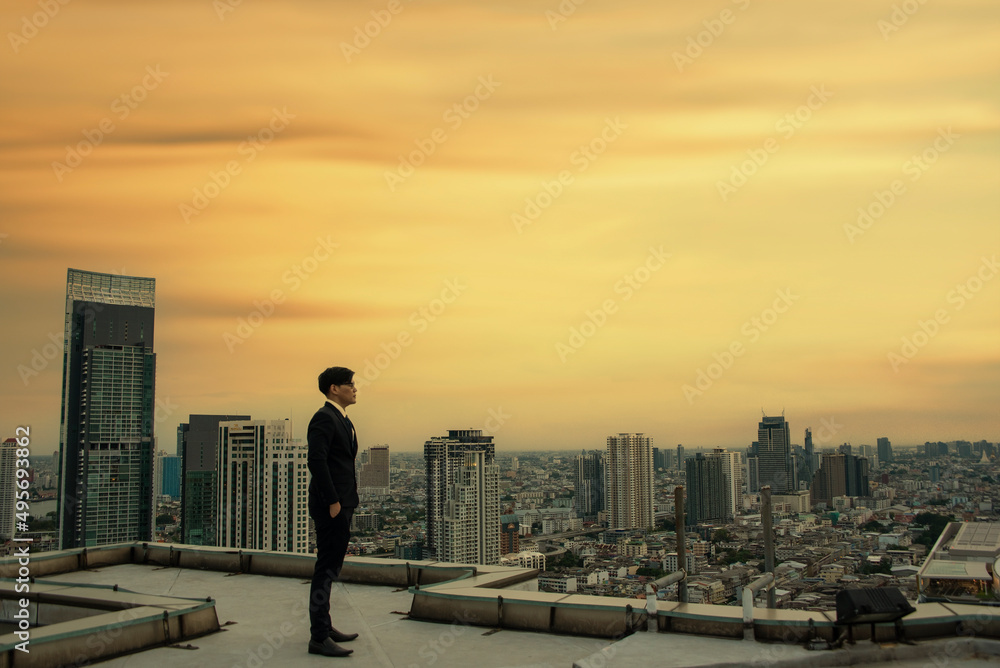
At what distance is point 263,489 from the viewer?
3831cm

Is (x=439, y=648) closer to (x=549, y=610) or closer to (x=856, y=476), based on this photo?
(x=549, y=610)

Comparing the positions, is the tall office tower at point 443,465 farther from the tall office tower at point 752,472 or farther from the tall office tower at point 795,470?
the tall office tower at point 795,470

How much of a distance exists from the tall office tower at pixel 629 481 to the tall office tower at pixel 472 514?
917 cm

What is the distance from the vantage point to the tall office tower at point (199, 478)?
4031 centimetres

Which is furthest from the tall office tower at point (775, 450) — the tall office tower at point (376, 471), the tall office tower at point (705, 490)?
the tall office tower at point (376, 471)

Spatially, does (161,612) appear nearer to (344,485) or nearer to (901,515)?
(344,485)

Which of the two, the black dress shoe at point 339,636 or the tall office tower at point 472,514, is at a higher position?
the black dress shoe at point 339,636

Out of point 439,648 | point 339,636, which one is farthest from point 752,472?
point 339,636

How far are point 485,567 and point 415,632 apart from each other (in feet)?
4.84

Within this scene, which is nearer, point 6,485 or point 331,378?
point 331,378

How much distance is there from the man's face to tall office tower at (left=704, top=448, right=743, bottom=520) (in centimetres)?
3689

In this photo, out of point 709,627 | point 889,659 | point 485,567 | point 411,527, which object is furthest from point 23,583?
point 411,527

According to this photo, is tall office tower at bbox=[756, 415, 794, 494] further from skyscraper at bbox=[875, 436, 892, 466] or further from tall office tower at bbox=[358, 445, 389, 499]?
tall office tower at bbox=[358, 445, 389, 499]

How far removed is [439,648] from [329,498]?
3.72ft
